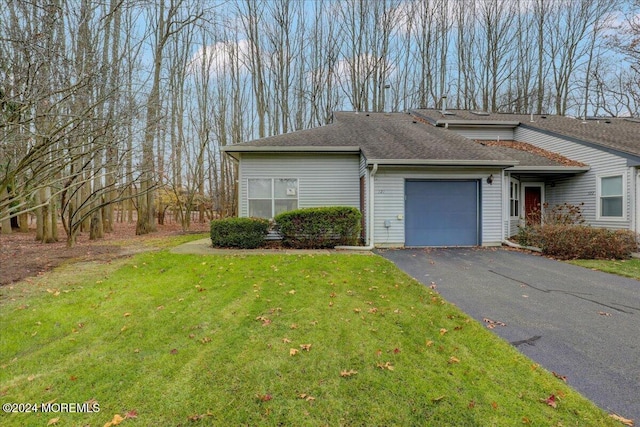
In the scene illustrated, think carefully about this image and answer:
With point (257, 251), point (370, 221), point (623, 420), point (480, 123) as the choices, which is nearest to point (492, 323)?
point (623, 420)

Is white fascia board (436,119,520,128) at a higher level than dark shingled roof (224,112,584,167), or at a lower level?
higher

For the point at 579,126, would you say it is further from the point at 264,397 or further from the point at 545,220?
the point at 264,397

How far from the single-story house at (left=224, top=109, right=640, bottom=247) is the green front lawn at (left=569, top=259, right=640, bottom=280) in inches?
93.0

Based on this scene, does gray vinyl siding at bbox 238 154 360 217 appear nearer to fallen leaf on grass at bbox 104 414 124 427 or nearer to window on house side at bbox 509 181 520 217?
window on house side at bbox 509 181 520 217

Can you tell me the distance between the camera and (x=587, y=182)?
10.2 m

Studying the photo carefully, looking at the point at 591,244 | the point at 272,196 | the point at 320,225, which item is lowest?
the point at 591,244

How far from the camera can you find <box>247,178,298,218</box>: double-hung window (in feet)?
32.6

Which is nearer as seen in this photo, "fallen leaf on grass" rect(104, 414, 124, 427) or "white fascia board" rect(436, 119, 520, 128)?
"fallen leaf on grass" rect(104, 414, 124, 427)

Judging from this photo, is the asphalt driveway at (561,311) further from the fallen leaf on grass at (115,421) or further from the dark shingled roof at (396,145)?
the fallen leaf on grass at (115,421)

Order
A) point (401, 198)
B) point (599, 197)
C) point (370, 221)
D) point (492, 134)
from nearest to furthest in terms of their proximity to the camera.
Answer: point (370, 221) < point (401, 198) < point (599, 197) < point (492, 134)

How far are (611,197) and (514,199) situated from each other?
255cm

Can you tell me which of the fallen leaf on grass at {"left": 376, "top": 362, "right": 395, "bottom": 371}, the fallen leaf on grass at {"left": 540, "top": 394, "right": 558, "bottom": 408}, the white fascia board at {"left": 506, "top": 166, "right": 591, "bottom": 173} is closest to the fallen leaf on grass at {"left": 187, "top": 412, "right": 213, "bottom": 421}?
the fallen leaf on grass at {"left": 376, "top": 362, "right": 395, "bottom": 371}

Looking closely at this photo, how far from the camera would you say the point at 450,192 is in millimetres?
9414

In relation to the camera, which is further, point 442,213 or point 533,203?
point 533,203
